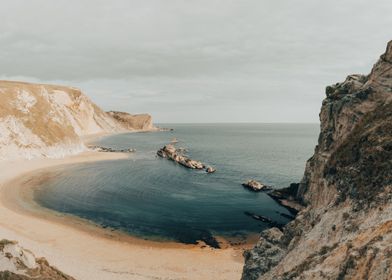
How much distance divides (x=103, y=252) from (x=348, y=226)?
97.4 feet

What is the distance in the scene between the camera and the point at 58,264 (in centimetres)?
3188

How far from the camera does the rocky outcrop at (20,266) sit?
2344 cm

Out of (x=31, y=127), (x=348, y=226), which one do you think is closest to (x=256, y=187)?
(x=348, y=226)

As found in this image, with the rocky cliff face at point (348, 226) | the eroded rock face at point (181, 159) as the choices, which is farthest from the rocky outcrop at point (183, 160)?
the rocky cliff face at point (348, 226)

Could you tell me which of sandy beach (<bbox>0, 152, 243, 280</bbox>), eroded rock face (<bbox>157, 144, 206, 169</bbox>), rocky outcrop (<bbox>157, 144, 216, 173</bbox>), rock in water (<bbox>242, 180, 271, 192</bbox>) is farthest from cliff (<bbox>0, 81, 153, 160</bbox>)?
rock in water (<bbox>242, 180, 271, 192</bbox>)

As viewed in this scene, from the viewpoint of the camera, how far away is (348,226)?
1708cm

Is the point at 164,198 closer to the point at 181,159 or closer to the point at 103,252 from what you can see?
the point at 103,252

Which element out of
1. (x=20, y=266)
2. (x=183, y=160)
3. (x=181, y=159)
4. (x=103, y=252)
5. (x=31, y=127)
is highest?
(x=31, y=127)

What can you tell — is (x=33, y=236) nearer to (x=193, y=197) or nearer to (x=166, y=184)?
(x=193, y=197)

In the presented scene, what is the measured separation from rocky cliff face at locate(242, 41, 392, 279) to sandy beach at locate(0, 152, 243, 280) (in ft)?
37.0

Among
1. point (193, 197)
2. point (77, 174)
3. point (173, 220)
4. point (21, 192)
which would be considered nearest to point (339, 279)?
point (173, 220)

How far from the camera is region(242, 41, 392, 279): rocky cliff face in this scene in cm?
1420

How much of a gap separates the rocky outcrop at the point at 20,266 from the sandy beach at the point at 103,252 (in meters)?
4.16

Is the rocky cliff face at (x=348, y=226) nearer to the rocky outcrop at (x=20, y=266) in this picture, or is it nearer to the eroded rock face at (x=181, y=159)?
the rocky outcrop at (x=20, y=266)
